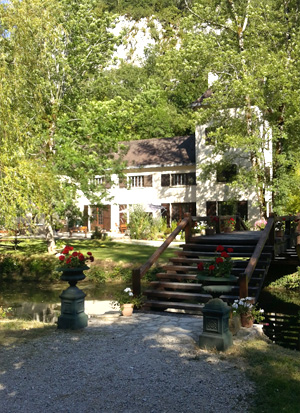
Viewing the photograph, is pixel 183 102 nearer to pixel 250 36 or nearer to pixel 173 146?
pixel 173 146

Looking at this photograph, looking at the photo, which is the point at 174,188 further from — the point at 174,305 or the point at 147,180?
the point at 174,305

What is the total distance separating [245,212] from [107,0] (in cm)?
5292

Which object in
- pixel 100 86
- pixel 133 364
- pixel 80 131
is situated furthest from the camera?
pixel 100 86

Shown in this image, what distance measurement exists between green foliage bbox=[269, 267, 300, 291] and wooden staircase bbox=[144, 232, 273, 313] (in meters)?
5.67

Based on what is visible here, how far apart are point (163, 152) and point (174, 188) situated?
3590mm

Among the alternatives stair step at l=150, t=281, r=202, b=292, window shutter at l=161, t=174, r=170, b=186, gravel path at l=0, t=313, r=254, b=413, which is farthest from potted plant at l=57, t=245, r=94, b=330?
window shutter at l=161, t=174, r=170, b=186

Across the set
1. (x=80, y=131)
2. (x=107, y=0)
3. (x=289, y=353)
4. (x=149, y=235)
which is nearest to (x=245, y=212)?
(x=149, y=235)

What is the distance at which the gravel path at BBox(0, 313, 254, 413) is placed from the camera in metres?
4.98

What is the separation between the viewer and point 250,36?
2439 cm

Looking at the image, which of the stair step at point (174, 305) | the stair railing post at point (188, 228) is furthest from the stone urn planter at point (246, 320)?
the stair railing post at point (188, 228)

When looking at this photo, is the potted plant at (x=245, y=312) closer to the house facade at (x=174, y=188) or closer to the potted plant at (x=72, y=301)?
the potted plant at (x=72, y=301)

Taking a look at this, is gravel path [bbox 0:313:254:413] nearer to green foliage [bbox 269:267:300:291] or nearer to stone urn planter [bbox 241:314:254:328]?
stone urn planter [bbox 241:314:254:328]

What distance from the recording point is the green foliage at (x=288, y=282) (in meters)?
17.4

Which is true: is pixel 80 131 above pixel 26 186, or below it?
above
